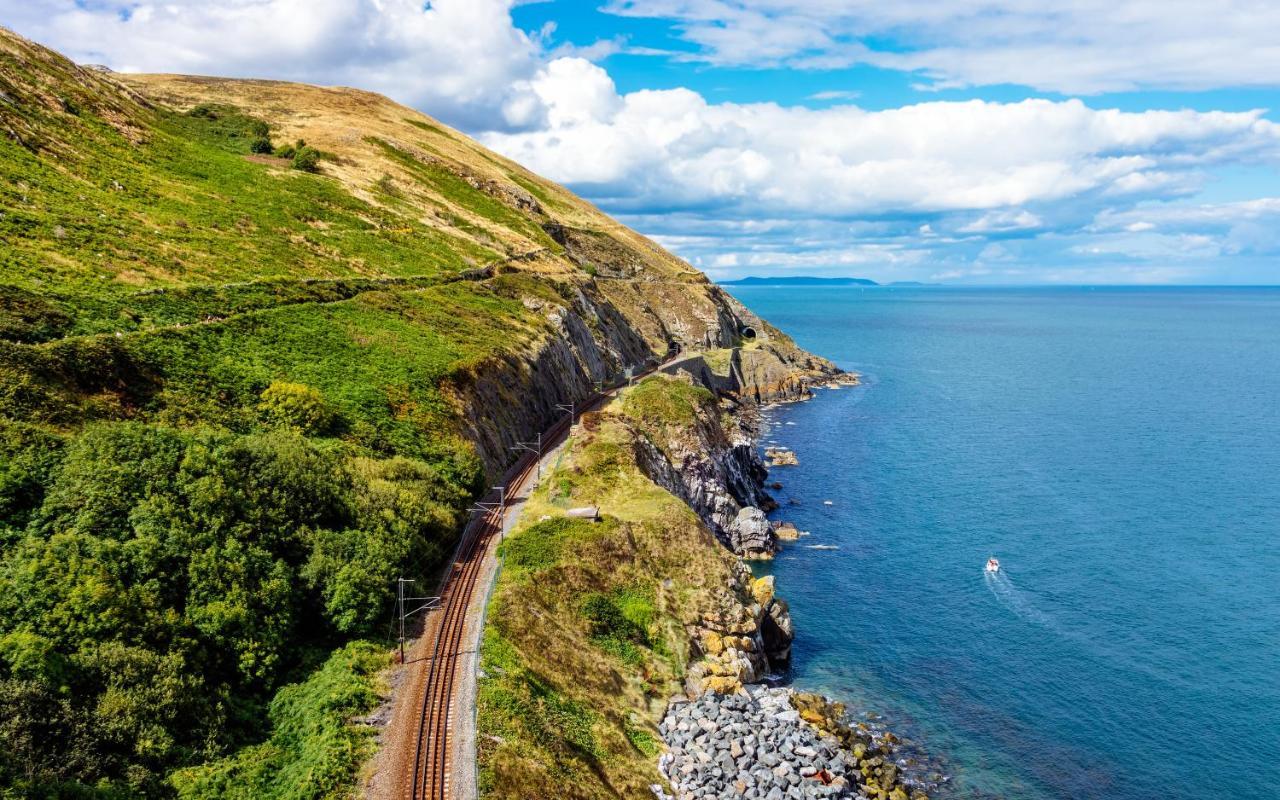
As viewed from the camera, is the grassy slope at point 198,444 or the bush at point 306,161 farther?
the bush at point 306,161

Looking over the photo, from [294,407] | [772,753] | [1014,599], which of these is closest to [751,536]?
[1014,599]

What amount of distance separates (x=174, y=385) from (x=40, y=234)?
88.5 ft

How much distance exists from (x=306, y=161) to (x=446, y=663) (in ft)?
346

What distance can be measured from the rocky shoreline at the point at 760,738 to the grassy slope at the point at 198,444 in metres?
7.12

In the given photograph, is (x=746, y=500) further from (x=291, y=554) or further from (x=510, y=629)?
(x=291, y=554)

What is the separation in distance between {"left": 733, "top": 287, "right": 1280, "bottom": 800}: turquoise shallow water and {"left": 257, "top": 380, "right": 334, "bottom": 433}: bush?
3887cm

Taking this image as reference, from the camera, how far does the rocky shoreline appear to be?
37406 mm

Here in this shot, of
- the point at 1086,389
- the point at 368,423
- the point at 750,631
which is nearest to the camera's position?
the point at 750,631

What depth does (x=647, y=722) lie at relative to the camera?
41000 millimetres

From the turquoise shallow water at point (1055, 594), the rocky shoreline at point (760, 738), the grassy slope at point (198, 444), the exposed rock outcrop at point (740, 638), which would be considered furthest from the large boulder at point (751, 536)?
the grassy slope at point (198, 444)

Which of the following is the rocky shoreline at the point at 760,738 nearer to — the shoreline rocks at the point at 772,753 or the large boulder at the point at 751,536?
the shoreline rocks at the point at 772,753

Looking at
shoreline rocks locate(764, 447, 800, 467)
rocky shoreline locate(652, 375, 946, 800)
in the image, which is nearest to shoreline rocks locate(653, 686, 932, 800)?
rocky shoreline locate(652, 375, 946, 800)

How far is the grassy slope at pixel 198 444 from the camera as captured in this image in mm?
28734

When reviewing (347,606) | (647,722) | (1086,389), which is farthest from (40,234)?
(1086,389)
